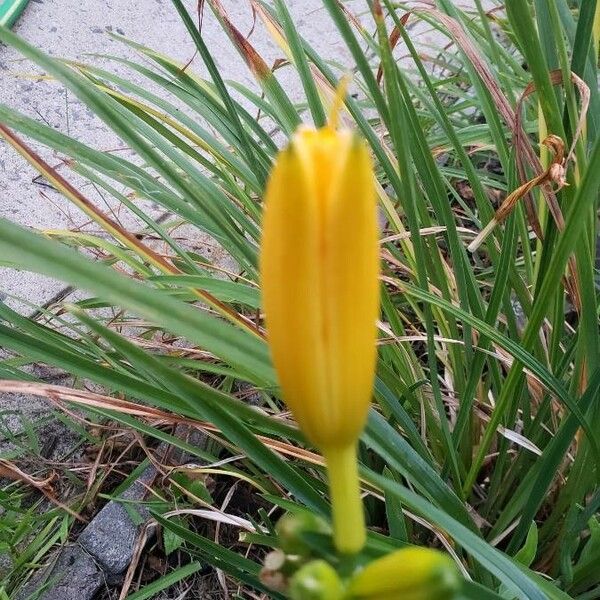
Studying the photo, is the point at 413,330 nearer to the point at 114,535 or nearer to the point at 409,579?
the point at 114,535

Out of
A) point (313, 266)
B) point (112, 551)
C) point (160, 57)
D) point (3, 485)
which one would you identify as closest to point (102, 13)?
point (160, 57)

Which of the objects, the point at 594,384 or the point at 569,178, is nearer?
the point at 594,384

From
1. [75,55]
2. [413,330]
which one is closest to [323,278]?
[413,330]

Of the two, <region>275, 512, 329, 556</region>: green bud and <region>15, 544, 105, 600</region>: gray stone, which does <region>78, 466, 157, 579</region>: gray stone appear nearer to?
<region>15, 544, 105, 600</region>: gray stone

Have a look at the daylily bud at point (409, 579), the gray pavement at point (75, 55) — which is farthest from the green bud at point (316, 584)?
the gray pavement at point (75, 55)

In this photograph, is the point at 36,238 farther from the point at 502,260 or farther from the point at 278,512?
the point at 278,512
